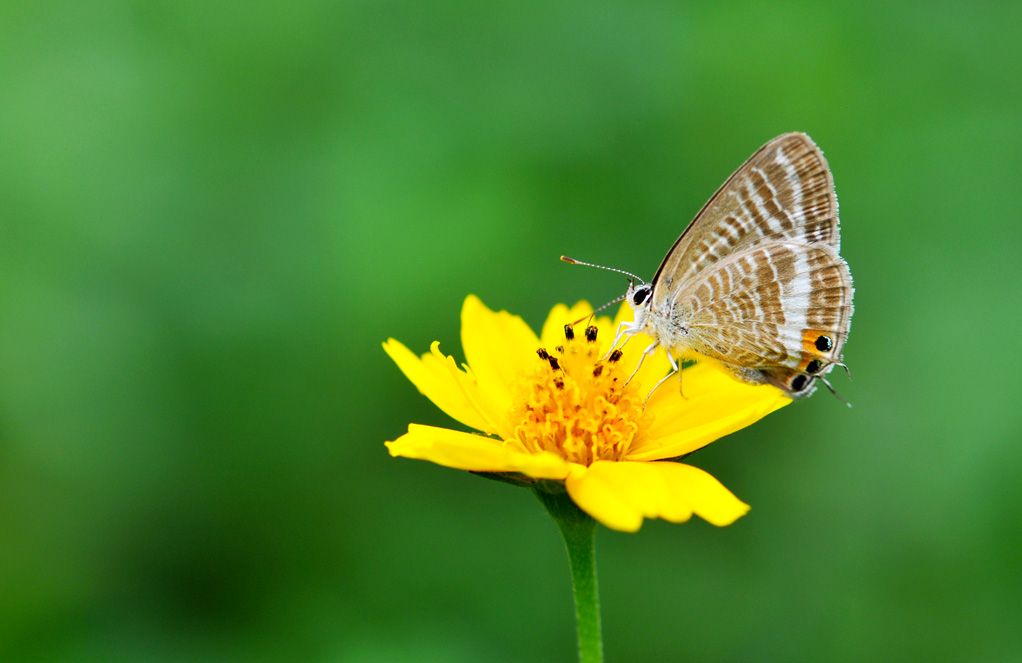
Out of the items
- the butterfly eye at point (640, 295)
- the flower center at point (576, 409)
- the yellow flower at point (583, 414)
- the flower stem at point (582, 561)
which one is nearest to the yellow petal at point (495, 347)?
the yellow flower at point (583, 414)

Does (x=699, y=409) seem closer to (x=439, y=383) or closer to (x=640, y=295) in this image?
(x=640, y=295)

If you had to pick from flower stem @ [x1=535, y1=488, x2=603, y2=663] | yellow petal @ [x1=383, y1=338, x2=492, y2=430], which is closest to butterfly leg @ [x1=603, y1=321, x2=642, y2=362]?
yellow petal @ [x1=383, y1=338, x2=492, y2=430]

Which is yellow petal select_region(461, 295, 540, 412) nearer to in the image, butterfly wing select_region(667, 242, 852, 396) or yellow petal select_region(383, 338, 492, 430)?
yellow petal select_region(383, 338, 492, 430)

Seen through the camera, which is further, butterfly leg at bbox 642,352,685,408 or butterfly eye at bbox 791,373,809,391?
butterfly leg at bbox 642,352,685,408

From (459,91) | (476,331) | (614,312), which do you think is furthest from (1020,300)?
(459,91)

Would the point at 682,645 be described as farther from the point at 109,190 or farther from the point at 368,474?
the point at 109,190

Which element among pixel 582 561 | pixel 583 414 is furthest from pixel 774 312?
pixel 582 561
